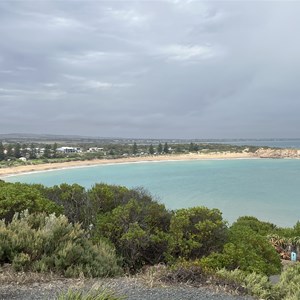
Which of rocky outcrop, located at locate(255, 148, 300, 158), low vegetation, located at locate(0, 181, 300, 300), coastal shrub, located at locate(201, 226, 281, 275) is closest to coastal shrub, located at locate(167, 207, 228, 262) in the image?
low vegetation, located at locate(0, 181, 300, 300)

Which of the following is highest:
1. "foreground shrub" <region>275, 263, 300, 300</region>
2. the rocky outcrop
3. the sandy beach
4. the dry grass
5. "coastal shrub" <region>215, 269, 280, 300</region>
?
the dry grass

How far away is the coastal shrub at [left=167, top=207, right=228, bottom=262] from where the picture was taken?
1024cm

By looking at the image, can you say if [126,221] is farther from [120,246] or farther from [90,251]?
[90,251]

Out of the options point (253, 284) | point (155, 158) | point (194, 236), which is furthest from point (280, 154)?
point (253, 284)

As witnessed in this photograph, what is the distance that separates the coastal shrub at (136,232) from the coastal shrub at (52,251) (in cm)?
333

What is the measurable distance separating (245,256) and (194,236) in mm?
1510

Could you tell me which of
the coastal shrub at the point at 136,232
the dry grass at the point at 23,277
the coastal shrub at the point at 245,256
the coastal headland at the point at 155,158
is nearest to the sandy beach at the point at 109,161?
the coastal headland at the point at 155,158

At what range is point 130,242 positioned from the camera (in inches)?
406

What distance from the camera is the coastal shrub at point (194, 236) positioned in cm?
1024

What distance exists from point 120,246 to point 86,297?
21.8 ft

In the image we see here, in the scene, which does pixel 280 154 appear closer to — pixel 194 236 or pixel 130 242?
pixel 194 236

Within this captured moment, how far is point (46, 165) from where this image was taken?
78.2m

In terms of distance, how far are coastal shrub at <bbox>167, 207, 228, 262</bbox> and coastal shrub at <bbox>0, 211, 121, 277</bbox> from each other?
11.7 feet

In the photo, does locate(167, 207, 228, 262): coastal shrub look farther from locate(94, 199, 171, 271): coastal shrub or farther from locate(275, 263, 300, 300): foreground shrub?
locate(275, 263, 300, 300): foreground shrub
